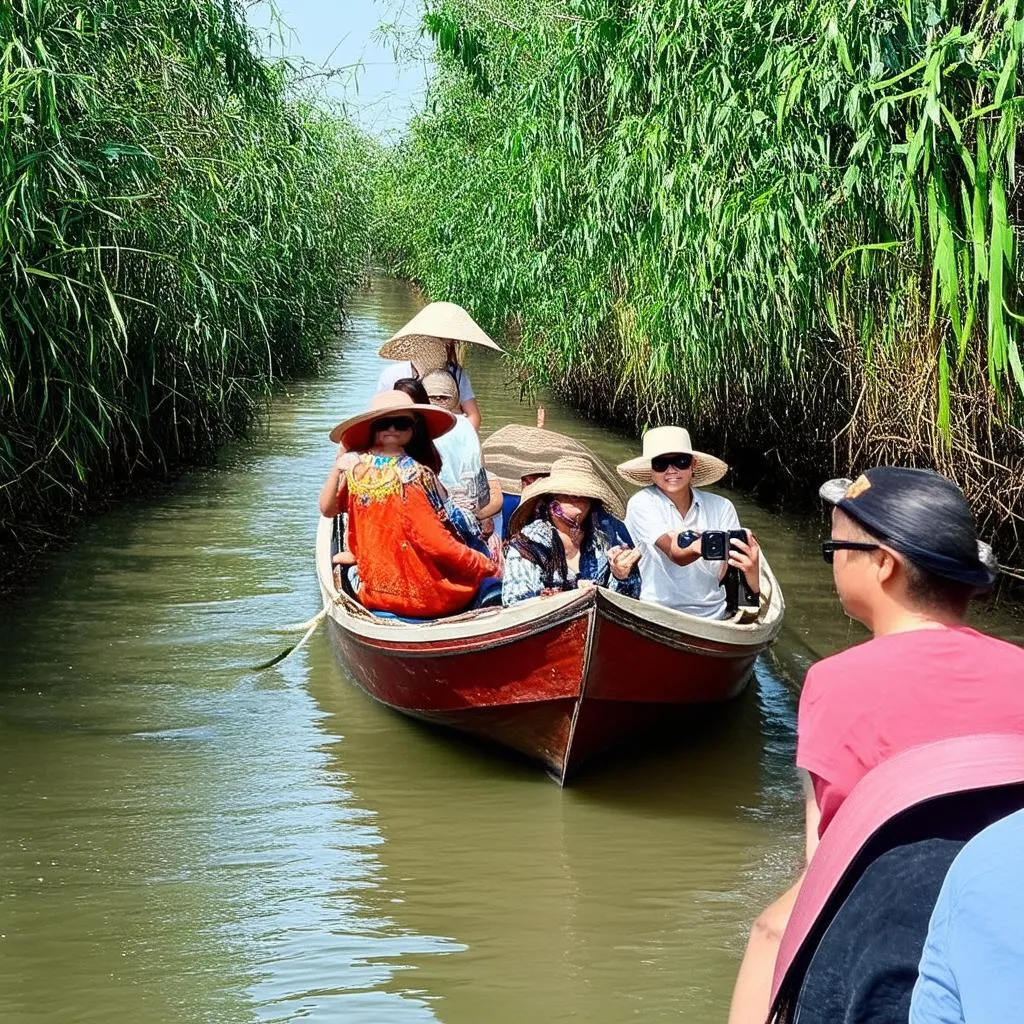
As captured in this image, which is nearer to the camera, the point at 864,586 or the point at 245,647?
the point at 864,586

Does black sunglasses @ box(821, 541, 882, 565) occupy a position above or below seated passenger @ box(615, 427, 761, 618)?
above

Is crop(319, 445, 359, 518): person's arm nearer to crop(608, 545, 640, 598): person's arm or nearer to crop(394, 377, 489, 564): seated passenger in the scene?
crop(394, 377, 489, 564): seated passenger

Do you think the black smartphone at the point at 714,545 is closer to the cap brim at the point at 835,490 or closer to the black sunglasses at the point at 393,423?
the black sunglasses at the point at 393,423

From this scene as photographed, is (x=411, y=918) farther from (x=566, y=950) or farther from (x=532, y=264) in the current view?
(x=532, y=264)

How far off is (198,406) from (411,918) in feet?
24.3

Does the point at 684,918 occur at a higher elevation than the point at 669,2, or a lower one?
lower

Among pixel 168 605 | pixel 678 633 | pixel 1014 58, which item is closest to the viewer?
pixel 1014 58

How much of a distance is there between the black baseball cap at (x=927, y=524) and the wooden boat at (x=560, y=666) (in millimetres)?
2912

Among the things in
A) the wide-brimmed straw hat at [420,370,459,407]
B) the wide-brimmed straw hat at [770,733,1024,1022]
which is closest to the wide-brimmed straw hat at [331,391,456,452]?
the wide-brimmed straw hat at [420,370,459,407]

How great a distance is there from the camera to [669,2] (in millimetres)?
7531

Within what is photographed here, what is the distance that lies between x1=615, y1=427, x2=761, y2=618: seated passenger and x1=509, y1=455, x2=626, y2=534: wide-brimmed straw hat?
241 mm

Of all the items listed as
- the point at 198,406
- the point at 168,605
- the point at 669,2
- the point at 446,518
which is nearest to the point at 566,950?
the point at 446,518

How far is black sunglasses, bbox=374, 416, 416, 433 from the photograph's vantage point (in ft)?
18.9

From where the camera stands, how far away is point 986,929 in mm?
1024
